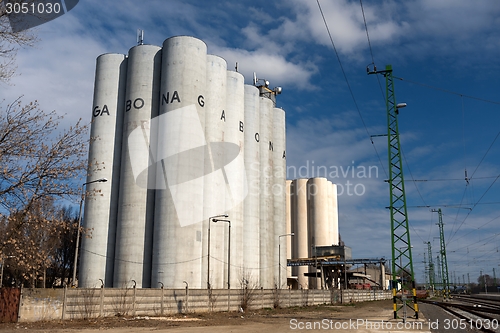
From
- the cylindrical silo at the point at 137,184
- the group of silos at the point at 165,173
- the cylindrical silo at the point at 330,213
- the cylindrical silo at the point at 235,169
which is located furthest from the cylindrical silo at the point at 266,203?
the cylindrical silo at the point at 330,213

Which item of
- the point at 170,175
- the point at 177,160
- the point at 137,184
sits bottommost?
the point at 137,184

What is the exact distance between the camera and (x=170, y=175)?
50094 millimetres

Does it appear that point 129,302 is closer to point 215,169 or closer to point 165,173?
point 165,173

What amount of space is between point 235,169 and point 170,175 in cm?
1162

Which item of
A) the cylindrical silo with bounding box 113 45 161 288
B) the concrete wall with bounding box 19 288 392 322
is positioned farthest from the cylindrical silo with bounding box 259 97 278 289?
the concrete wall with bounding box 19 288 392 322

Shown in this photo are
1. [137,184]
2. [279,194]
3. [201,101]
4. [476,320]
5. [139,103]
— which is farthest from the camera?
[279,194]

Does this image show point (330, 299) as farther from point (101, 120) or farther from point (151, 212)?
point (101, 120)

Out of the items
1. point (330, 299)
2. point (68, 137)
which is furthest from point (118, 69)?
point (68, 137)

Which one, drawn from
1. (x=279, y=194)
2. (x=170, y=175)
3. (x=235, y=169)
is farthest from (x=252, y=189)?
(x=170, y=175)

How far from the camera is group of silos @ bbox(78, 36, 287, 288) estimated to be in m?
49.7

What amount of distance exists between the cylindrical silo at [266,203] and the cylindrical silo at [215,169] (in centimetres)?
1133

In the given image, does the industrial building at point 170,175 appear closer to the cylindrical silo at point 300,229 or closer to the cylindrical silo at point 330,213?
the cylindrical silo at point 300,229

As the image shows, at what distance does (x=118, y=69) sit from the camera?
186 feet

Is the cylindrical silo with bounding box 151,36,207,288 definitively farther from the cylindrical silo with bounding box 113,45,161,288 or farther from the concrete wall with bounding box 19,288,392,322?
the concrete wall with bounding box 19,288,392,322
